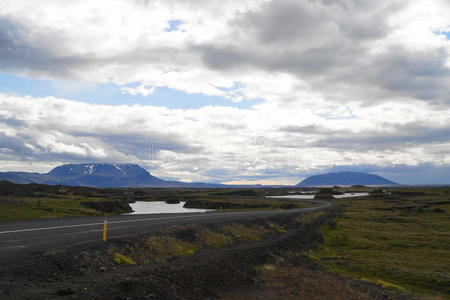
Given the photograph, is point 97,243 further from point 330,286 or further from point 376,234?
point 376,234

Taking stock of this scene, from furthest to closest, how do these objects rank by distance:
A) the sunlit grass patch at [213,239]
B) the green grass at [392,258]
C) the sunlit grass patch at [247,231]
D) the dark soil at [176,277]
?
the sunlit grass patch at [247,231]
the sunlit grass patch at [213,239]
the green grass at [392,258]
the dark soil at [176,277]

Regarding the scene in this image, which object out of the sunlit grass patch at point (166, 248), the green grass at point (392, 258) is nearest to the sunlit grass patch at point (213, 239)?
the sunlit grass patch at point (166, 248)

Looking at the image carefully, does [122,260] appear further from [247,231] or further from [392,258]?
[392,258]

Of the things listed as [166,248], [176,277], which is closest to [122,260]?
[176,277]

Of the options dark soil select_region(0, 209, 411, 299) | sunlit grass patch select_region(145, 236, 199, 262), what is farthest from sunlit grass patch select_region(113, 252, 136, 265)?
sunlit grass patch select_region(145, 236, 199, 262)

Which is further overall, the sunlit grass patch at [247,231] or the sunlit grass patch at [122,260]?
the sunlit grass patch at [247,231]

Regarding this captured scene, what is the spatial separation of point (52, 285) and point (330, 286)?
50.0ft

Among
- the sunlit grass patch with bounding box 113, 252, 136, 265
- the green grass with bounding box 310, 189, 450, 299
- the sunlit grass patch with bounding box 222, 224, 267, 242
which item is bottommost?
the green grass with bounding box 310, 189, 450, 299

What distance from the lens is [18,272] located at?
579 inches

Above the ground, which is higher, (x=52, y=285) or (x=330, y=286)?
(x=52, y=285)

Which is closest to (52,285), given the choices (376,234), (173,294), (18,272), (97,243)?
(18,272)

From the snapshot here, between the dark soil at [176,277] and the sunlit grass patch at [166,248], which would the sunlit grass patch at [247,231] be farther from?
the sunlit grass patch at [166,248]

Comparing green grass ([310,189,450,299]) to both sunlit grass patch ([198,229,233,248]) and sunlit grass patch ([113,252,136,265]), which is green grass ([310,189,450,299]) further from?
sunlit grass patch ([113,252,136,265])

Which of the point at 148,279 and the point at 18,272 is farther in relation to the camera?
the point at 148,279
